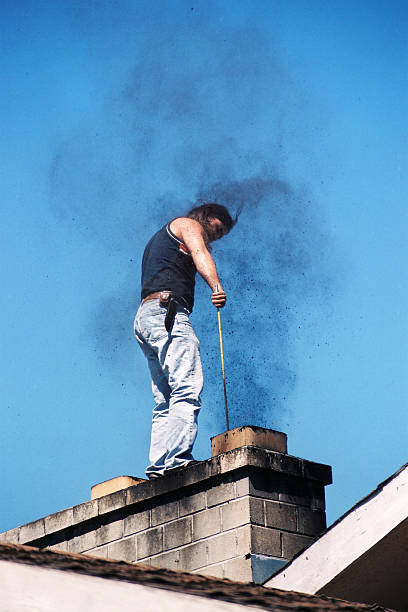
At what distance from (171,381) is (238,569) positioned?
182 centimetres

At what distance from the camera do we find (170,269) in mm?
9586

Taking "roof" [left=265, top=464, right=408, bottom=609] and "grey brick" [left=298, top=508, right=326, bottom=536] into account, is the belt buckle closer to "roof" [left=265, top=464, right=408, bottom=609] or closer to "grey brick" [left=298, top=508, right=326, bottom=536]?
"grey brick" [left=298, top=508, right=326, bottom=536]

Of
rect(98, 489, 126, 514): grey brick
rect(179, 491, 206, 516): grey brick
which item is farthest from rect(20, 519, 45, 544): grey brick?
rect(179, 491, 206, 516): grey brick

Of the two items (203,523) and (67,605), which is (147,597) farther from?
(203,523)

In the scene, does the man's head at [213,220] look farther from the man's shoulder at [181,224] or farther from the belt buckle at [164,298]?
the belt buckle at [164,298]

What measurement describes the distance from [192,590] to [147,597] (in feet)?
0.88

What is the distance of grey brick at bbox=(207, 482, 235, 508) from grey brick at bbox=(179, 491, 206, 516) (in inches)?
2.6

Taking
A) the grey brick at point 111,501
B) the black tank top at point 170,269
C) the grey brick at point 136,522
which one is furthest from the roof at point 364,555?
the black tank top at point 170,269

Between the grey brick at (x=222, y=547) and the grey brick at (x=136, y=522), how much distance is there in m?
0.79

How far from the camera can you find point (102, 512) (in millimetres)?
9461

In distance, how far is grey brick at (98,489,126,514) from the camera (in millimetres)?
9289

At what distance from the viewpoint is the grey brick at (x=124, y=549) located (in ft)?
29.9

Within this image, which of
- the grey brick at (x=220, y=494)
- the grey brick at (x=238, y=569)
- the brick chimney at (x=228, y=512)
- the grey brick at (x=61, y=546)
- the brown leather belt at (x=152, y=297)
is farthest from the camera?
the grey brick at (x=61, y=546)

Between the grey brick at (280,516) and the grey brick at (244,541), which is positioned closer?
the grey brick at (244,541)
